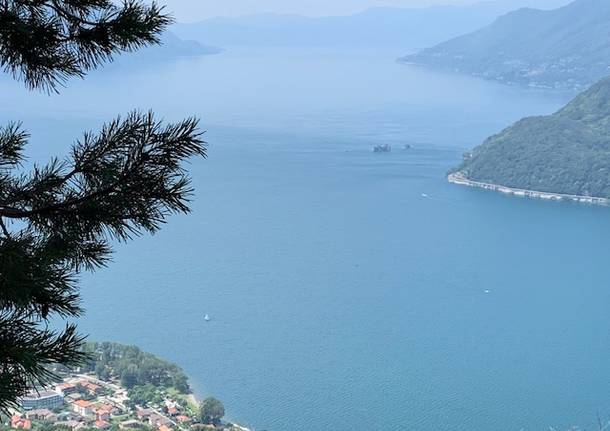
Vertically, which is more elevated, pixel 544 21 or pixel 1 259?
pixel 544 21

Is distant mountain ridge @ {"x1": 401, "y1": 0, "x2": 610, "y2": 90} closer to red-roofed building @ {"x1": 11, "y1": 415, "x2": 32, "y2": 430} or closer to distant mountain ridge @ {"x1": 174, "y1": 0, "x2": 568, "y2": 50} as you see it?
distant mountain ridge @ {"x1": 174, "y1": 0, "x2": 568, "y2": 50}

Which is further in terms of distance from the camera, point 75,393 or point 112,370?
point 112,370

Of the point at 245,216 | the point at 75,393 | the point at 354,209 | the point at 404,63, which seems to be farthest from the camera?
the point at 404,63

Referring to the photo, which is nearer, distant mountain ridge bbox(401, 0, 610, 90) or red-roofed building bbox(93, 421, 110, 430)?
red-roofed building bbox(93, 421, 110, 430)

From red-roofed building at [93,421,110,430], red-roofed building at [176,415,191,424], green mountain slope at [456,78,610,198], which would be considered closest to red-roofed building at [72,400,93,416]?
red-roofed building at [93,421,110,430]

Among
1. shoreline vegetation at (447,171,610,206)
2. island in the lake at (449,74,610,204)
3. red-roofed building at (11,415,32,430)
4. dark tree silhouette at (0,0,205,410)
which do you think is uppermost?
dark tree silhouette at (0,0,205,410)

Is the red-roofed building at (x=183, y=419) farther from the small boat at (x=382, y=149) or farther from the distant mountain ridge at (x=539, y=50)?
the distant mountain ridge at (x=539, y=50)

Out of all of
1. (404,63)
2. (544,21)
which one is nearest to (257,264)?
(404,63)

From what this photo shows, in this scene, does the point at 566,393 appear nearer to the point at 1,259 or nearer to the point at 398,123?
the point at 1,259
